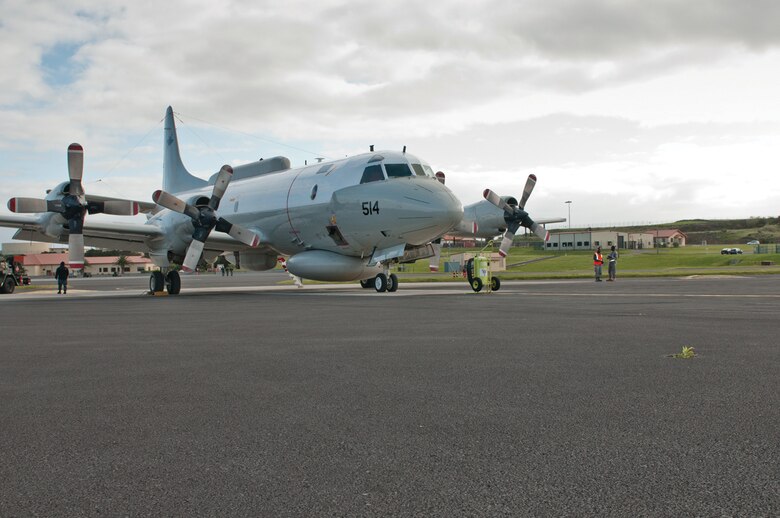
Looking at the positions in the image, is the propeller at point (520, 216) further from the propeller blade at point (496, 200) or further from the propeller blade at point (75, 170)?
the propeller blade at point (75, 170)

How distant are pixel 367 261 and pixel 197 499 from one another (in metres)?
22.7

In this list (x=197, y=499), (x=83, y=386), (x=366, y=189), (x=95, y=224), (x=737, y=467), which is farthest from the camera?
(x=95, y=224)

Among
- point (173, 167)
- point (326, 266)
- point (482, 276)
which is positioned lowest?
point (482, 276)

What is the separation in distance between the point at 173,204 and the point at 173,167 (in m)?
12.7

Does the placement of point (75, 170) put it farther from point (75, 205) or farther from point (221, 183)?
point (221, 183)

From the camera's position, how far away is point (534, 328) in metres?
11.1

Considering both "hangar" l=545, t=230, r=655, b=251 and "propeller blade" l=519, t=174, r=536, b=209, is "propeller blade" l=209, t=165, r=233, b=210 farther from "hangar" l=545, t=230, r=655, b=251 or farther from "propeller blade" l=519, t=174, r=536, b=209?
"hangar" l=545, t=230, r=655, b=251

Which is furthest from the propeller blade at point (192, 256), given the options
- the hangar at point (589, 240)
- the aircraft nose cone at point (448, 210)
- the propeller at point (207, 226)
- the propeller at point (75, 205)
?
the hangar at point (589, 240)

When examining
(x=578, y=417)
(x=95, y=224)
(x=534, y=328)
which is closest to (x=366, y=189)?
(x=95, y=224)

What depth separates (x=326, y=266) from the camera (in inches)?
992

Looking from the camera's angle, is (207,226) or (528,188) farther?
(528,188)

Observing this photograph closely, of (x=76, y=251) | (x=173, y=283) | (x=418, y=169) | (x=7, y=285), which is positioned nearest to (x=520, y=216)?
(x=418, y=169)

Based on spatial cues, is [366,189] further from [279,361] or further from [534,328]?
[279,361]

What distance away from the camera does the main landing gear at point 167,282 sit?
27984 mm
